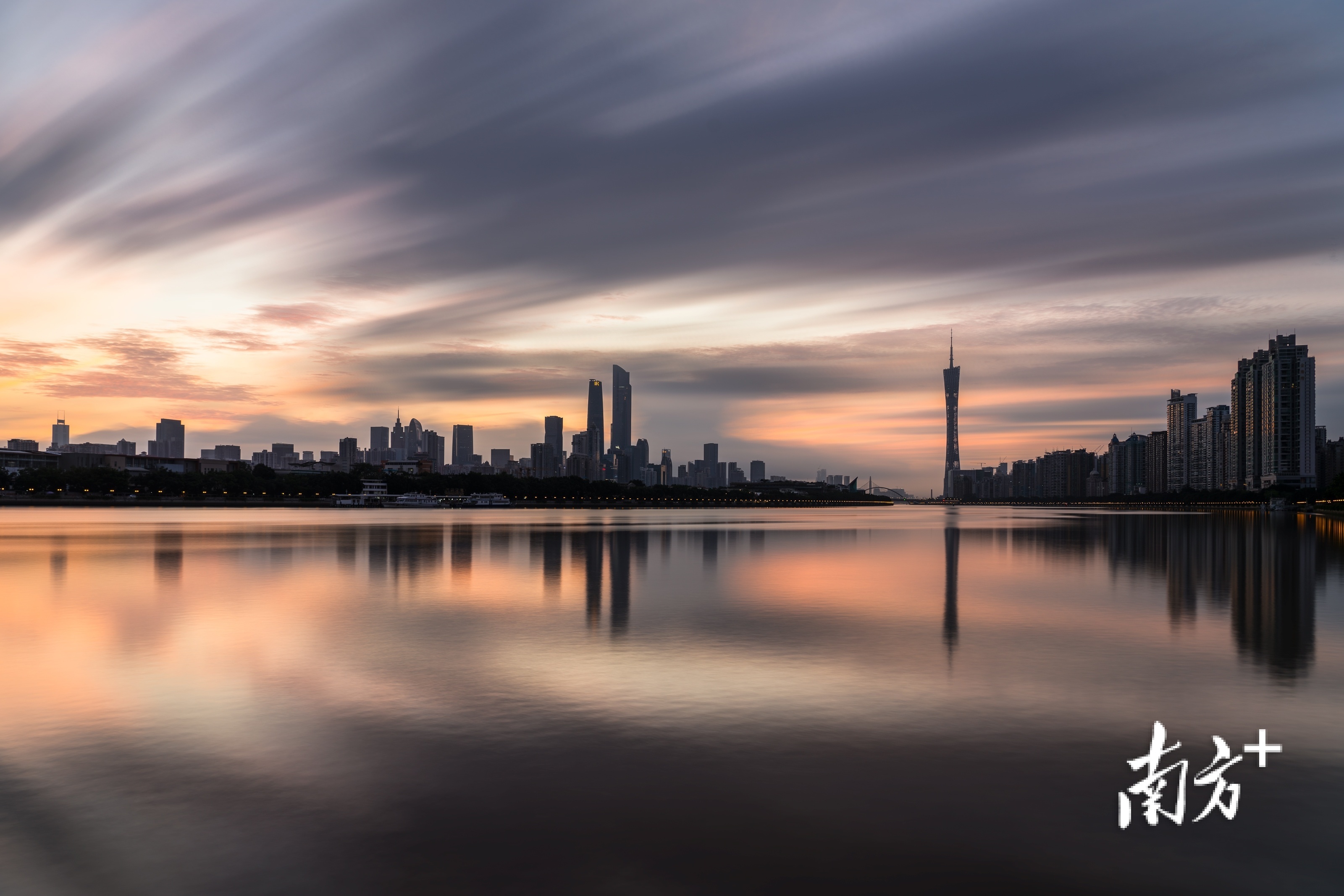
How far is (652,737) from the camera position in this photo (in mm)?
13602

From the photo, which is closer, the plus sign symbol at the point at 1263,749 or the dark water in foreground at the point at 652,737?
the dark water in foreground at the point at 652,737

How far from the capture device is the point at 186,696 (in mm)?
16375

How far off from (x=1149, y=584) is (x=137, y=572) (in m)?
41.2

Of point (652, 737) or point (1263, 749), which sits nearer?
point (1263, 749)

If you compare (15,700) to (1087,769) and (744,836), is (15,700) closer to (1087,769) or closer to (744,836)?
(744,836)

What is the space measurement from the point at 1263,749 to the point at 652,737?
8.51m

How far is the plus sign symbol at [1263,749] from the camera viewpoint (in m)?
13.0

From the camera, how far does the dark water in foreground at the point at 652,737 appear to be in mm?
9062

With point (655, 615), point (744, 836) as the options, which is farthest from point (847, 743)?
point (655, 615)

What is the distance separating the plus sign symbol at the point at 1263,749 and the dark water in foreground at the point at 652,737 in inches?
10.4

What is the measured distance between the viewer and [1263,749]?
1316cm

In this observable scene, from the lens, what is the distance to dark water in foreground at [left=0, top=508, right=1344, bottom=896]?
906 centimetres

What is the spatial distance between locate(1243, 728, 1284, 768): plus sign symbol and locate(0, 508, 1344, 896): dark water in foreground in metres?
0.26

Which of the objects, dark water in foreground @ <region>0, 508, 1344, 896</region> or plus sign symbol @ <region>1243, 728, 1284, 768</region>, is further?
plus sign symbol @ <region>1243, 728, 1284, 768</region>
